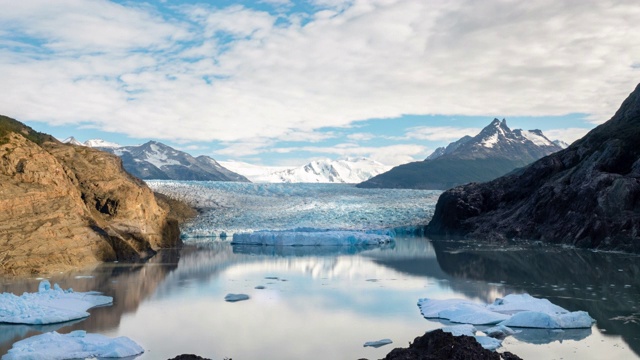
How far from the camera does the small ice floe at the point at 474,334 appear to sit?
12552mm

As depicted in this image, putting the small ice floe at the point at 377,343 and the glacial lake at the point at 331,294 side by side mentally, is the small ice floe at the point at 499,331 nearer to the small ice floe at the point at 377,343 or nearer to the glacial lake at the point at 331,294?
the glacial lake at the point at 331,294

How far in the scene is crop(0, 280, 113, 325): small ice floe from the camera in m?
15.4

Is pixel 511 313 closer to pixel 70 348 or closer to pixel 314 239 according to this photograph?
pixel 70 348

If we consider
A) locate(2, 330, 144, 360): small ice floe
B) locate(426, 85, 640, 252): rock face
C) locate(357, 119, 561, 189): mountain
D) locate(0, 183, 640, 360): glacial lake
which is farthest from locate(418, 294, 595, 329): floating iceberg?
locate(357, 119, 561, 189): mountain

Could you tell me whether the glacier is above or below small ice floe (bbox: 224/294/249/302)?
above

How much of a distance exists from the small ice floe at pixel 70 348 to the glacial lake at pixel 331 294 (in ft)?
1.67

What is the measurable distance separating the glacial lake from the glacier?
44.9 feet

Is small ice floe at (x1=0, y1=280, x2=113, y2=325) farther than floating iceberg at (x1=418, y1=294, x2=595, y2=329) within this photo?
Yes

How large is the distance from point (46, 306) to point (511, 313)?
12762 mm

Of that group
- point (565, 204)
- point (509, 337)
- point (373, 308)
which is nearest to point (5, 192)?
point (373, 308)

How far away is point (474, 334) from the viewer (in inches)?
539

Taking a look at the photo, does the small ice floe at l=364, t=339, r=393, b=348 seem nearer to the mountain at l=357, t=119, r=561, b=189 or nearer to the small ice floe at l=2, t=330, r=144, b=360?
the small ice floe at l=2, t=330, r=144, b=360

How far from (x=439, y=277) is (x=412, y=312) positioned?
8162 millimetres

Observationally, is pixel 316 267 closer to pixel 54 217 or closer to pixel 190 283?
pixel 190 283
